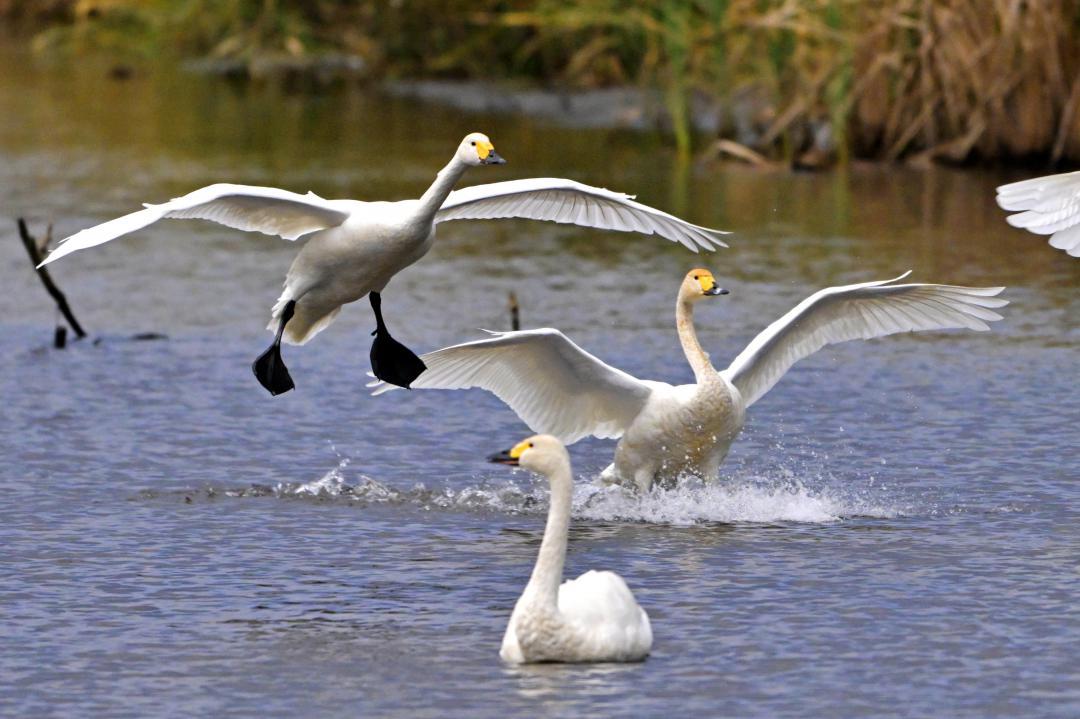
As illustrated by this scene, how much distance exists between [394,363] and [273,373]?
0.60 m

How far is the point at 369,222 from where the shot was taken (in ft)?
33.7

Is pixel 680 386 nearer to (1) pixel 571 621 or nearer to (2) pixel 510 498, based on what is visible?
(2) pixel 510 498

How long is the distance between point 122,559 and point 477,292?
7807 millimetres

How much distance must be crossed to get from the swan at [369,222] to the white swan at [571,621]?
2.50 meters

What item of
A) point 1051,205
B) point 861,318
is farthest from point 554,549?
point 861,318

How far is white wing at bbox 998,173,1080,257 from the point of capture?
32.1 feet

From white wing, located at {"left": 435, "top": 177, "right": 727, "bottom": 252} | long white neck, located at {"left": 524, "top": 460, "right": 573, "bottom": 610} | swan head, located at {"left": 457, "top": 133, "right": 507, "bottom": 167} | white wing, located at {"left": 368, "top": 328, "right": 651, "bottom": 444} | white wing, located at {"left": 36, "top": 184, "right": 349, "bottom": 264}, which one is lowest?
long white neck, located at {"left": 524, "top": 460, "right": 573, "bottom": 610}

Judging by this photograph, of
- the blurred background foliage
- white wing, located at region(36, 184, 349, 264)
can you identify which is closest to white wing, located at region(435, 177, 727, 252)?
white wing, located at region(36, 184, 349, 264)

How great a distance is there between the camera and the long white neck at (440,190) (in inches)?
391

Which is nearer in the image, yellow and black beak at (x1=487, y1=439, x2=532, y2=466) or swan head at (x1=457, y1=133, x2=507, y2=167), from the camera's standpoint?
yellow and black beak at (x1=487, y1=439, x2=532, y2=466)

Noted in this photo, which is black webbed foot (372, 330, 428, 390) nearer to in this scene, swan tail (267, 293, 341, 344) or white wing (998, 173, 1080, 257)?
swan tail (267, 293, 341, 344)

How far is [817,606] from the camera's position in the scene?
336 inches

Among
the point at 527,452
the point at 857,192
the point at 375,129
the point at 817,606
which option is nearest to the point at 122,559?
the point at 527,452

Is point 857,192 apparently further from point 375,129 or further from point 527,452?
point 527,452
